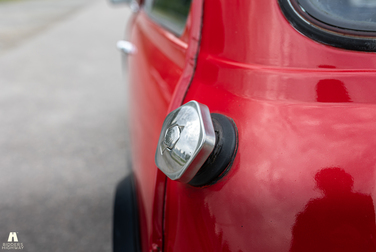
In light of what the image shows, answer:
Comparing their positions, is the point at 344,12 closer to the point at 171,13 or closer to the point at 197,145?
the point at 197,145

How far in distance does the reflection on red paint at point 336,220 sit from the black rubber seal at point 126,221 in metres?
0.76

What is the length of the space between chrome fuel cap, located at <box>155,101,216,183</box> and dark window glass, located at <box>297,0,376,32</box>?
1.31ft

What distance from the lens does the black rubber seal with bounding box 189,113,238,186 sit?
0.79 meters

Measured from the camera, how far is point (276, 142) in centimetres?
77

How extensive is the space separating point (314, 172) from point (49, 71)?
5.54m

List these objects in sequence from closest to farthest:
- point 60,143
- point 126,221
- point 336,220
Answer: point 336,220 → point 126,221 → point 60,143

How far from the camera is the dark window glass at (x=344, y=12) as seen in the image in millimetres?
857

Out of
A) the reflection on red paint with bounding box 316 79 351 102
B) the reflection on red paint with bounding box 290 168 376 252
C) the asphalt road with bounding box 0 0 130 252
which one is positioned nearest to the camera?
the reflection on red paint with bounding box 290 168 376 252

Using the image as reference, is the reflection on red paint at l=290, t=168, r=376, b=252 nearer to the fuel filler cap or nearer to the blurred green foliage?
the fuel filler cap

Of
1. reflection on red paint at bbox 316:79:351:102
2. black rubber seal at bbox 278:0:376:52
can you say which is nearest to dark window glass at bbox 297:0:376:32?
black rubber seal at bbox 278:0:376:52

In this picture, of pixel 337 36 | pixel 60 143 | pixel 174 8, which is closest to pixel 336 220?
pixel 337 36

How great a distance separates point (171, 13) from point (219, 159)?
1198 mm

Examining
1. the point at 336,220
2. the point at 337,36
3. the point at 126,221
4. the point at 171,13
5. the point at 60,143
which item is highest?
the point at 337,36

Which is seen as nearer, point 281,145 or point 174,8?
point 281,145
